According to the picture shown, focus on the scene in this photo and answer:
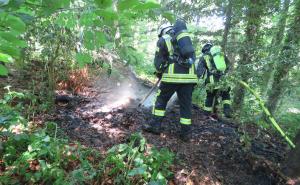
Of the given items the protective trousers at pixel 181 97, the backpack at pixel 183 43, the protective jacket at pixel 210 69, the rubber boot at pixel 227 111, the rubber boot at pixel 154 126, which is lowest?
the rubber boot at pixel 227 111

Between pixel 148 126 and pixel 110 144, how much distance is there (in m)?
1.10

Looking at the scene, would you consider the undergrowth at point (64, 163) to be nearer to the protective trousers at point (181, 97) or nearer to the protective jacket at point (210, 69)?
the protective trousers at point (181, 97)

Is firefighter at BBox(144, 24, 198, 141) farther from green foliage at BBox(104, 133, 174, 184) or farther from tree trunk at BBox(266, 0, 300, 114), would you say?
tree trunk at BBox(266, 0, 300, 114)

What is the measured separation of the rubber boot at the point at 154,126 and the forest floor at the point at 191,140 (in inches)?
4.4

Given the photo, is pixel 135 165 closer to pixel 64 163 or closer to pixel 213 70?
pixel 64 163

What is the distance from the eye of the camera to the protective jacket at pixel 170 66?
6.28 metres

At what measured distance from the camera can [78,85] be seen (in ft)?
29.1

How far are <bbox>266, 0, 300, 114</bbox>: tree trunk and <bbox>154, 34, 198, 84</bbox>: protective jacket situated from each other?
5.46 ft

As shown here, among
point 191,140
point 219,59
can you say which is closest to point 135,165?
point 191,140

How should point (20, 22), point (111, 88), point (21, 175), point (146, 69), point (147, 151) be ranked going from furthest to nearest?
1. point (146, 69)
2. point (111, 88)
3. point (147, 151)
4. point (21, 175)
5. point (20, 22)

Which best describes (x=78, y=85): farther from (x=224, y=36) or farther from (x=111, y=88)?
(x=224, y=36)

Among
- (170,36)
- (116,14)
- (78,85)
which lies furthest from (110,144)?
(116,14)

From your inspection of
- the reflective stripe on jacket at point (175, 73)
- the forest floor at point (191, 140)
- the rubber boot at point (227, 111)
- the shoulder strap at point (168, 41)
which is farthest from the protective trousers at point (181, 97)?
the rubber boot at point (227, 111)

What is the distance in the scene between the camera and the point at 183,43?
601 centimetres
